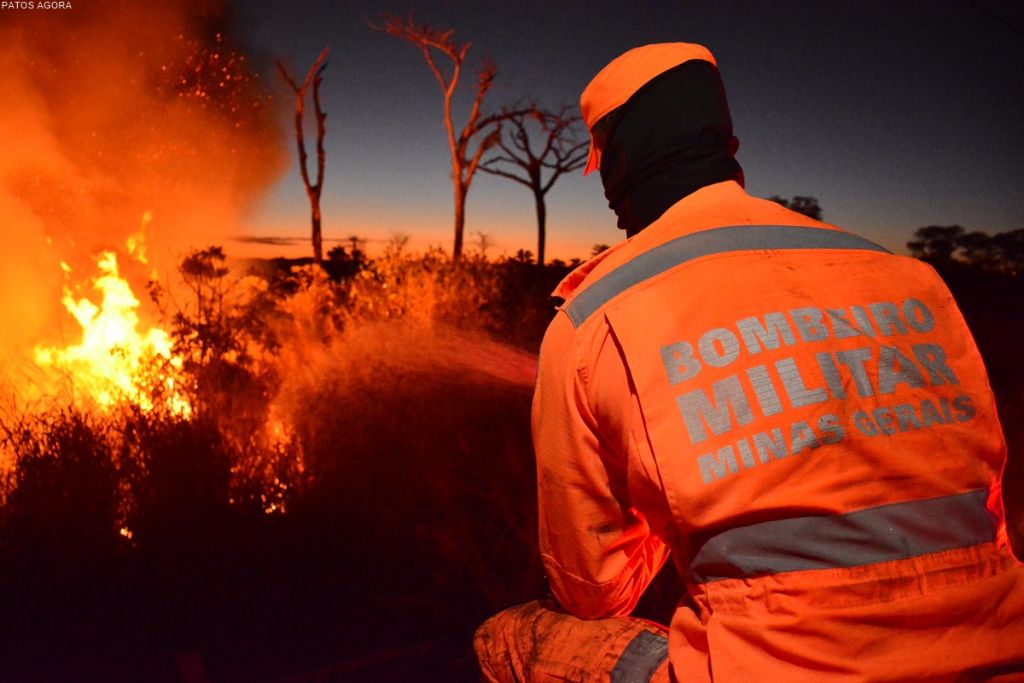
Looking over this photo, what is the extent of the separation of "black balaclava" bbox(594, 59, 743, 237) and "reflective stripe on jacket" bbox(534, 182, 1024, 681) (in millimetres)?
239

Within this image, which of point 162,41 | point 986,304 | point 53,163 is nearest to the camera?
point 53,163

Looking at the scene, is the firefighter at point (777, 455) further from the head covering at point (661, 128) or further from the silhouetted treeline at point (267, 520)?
the silhouetted treeline at point (267, 520)

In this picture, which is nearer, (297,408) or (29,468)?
(29,468)

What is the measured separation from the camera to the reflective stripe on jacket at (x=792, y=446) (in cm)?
114

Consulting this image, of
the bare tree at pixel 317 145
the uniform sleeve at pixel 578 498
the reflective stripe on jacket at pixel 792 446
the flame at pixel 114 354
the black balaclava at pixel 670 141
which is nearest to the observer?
the reflective stripe on jacket at pixel 792 446

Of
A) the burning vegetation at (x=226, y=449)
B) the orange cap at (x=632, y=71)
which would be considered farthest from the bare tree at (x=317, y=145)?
the orange cap at (x=632, y=71)

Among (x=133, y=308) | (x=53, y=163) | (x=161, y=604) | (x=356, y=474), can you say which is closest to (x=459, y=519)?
(x=356, y=474)

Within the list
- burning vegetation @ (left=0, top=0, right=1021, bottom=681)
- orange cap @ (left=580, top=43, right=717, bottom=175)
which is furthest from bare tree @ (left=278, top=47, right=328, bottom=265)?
orange cap @ (left=580, top=43, right=717, bottom=175)

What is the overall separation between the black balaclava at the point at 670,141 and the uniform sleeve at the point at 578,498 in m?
0.53

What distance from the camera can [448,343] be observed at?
7.19m

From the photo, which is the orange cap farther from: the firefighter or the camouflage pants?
the camouflage pants

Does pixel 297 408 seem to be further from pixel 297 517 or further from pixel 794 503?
pixel 794 503

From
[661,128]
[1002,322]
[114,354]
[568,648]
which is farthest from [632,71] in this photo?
[1002,322]

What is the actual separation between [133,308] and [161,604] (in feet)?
18.3
